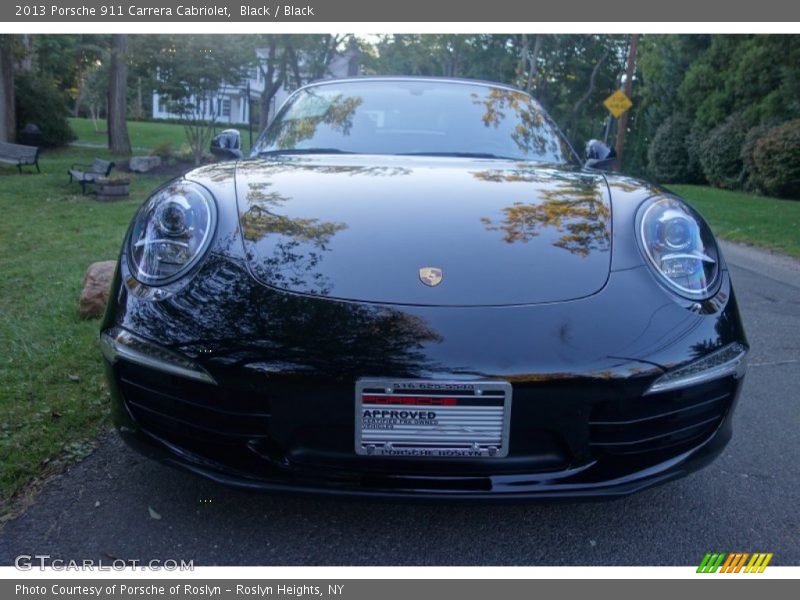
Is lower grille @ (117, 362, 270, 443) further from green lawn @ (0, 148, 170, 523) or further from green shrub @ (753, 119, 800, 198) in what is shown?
green shrub @ (753, 119, 800, 198)

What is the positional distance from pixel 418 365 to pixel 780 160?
55.2ft

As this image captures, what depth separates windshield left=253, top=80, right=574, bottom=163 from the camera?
3006 mm

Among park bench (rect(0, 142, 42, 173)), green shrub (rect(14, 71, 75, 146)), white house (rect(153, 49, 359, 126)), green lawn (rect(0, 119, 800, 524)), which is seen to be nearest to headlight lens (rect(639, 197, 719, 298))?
green lawn (rect(0, 119, 800, 524))

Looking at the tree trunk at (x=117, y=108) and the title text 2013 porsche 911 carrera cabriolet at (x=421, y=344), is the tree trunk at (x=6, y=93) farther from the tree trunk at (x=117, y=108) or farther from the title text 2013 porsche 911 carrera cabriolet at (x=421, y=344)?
the title text 2013 porsche 911 carrera cabriolet at (x=421, y=344)

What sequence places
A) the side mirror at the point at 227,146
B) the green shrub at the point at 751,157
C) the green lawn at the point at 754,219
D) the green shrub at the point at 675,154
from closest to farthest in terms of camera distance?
the side mirror at the point at 227,146, the green lawn at the point at 754,219, the green shrub at the point at 751,157, the green shrub at the point at 675,154

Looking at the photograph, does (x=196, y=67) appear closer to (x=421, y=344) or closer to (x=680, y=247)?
(x=680, y=247)

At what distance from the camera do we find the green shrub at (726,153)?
19.3 m

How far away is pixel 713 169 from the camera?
20.3 meters

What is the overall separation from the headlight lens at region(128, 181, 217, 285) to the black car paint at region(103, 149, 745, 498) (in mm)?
72

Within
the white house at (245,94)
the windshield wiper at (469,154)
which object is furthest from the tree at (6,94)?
the windshield wiper at (469,154)

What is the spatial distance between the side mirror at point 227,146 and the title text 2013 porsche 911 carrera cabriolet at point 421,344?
129cm

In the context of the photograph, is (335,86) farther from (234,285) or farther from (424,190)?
(234,285)

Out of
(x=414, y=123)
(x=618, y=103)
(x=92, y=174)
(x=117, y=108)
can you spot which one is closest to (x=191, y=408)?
(x=414, y=123)

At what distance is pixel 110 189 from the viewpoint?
1004cm
